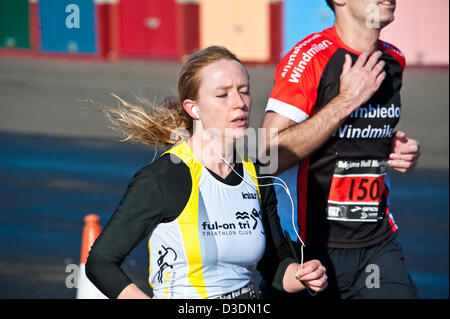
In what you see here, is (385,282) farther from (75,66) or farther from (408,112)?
(75,66)

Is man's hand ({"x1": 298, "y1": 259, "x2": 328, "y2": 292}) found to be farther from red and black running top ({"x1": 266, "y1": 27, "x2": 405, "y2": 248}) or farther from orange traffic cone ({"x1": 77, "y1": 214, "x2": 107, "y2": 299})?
orange traffic cone ({"x1": 77, "y1": 214, "x2": 107, "y2": 299})

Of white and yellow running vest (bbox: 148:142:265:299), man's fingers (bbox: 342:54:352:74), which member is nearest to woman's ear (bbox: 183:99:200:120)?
white and yellow running vest (bbox: 148:142:265:299)

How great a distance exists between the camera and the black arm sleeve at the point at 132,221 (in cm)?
302

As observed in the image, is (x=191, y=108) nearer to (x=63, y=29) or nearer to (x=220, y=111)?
(x=220, y=111)

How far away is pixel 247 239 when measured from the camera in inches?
128

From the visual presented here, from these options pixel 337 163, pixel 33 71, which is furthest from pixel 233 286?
pixel 33 71

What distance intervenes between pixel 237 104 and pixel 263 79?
57.1 ft

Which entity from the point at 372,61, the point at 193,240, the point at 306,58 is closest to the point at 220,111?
the point at 193,240

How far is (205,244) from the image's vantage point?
315cm

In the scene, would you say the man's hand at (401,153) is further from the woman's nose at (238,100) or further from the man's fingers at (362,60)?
the woman's nose at (238,100)

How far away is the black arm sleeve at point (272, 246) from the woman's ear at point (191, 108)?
0.41 meters

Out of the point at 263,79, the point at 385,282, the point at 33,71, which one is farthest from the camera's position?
the point at 33,71

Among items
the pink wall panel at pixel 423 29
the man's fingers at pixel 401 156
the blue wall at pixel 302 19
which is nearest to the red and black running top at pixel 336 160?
the man's fingers at pixel 401 156

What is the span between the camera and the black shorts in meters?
4.08
